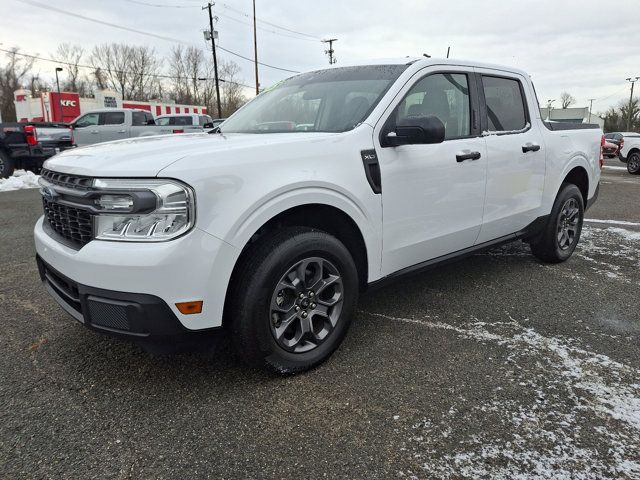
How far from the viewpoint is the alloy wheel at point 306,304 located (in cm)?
257

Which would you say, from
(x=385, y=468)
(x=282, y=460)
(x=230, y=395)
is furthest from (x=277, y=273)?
(x=385, y=468)

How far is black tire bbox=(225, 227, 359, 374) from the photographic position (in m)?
2.38

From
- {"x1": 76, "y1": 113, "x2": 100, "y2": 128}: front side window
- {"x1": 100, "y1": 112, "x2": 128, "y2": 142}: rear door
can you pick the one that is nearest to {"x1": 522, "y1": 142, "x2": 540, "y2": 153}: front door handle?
{"x1": 100, "y1": 112, "x2": 128, "y2": 142}: rear door

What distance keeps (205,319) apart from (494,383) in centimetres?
158

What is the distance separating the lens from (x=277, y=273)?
96.1 inches

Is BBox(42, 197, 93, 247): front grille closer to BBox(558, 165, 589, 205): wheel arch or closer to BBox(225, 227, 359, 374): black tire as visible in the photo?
BBox(225, 227, 359, 374): black tire

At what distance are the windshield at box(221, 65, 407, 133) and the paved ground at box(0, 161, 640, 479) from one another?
1430 millimetres

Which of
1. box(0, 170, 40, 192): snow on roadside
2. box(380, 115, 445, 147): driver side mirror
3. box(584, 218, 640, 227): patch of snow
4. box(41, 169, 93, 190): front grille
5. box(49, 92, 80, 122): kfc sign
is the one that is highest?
box(49, 92, 80, 122): kfc sign

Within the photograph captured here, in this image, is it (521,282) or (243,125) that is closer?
(243,125)

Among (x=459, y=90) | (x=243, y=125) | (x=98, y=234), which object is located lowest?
(x=98, y=234)

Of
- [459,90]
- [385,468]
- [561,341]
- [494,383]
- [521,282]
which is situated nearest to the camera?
[385,468]

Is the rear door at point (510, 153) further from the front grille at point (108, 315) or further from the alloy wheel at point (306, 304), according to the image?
the front grille at point (108, 315)

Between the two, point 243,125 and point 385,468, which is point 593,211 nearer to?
point 243,125

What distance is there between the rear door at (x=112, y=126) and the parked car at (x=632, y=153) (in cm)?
1656
